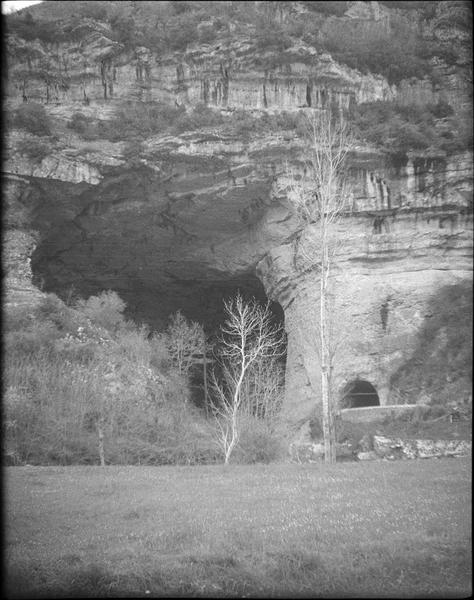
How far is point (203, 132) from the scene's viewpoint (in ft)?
102

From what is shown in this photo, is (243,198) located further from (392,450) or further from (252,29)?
(392,450)

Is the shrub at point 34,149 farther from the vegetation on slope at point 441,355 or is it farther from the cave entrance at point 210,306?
the vegetation on slope at point 441,355

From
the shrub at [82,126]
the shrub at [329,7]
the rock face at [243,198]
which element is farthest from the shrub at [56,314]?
the shrub at [329,7]

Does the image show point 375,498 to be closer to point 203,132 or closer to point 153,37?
point 203,132

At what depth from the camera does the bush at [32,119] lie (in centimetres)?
3059

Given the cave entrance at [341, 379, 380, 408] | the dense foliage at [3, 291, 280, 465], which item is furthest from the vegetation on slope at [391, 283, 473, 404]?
the dense foliage at [3, 291, 280, 465]

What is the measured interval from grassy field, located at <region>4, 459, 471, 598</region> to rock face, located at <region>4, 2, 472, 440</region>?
57.5 ft

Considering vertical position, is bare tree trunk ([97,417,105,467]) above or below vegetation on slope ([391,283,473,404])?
below

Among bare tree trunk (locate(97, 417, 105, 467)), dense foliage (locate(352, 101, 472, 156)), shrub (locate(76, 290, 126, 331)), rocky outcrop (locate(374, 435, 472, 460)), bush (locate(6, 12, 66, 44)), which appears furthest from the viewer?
bush (locate(6, 12, 66, 44))

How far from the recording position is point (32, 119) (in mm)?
30719

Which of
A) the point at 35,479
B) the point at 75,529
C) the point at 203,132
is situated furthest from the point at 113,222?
the point at 75,529

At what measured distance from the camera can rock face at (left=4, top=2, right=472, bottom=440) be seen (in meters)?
28.5

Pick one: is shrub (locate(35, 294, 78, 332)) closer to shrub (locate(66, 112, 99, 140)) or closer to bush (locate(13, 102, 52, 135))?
bush (locate(13, 102, 52, 135))

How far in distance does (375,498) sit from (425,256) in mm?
22257
